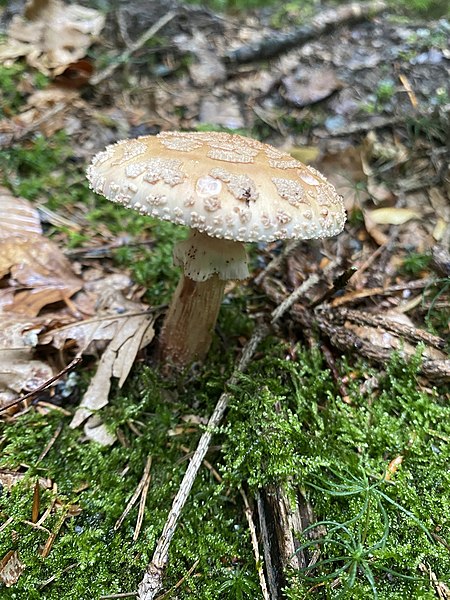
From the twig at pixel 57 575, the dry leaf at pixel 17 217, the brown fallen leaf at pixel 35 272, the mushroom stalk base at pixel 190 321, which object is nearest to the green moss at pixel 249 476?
the twig at pixel 57 575

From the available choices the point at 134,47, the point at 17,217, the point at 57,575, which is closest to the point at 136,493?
the point at 57,575

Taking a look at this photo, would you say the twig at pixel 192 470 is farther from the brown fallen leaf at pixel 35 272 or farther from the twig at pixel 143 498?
the brown fallen leaf at pixel 35 272

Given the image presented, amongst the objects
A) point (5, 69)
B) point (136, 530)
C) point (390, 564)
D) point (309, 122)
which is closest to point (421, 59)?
point (309, 122)

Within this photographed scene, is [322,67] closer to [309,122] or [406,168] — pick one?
[309,122]

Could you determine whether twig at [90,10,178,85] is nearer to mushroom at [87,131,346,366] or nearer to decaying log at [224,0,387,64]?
decaying log at [224,0,387,64]

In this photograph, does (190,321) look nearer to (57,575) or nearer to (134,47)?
(57,575)

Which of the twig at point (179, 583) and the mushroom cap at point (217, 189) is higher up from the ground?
the mushroom cap at point (217, 189)

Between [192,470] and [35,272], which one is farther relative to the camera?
[35,272]
